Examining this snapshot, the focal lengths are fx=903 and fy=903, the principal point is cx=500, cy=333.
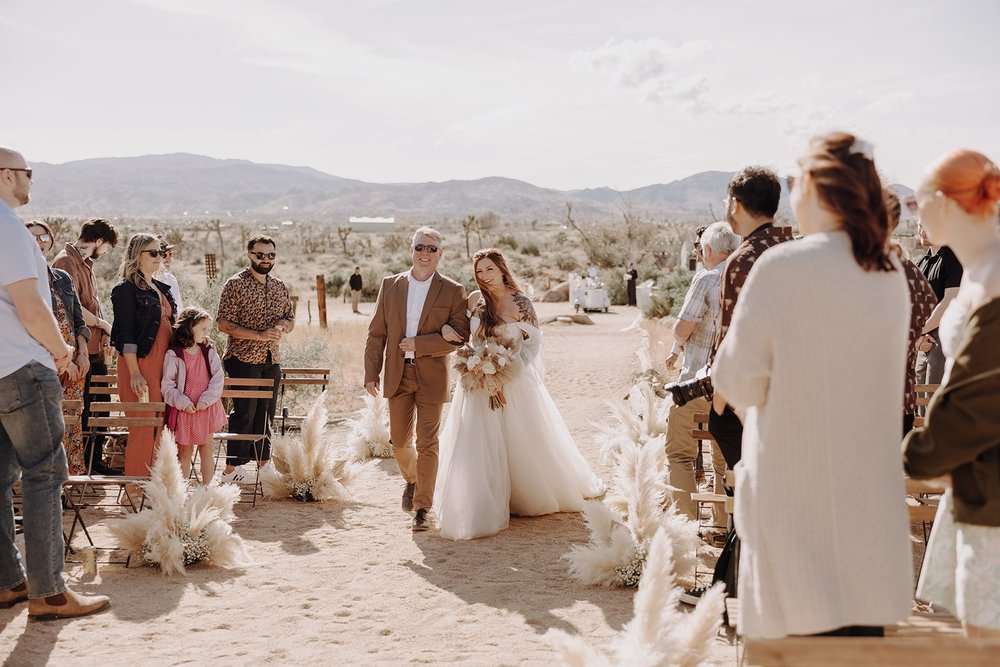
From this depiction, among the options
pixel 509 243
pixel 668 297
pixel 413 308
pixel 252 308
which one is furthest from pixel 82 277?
pixel 509 243

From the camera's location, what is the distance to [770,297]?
7.55ft

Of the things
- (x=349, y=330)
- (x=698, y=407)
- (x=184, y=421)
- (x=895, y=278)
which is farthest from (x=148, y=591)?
(x=349, y=330)

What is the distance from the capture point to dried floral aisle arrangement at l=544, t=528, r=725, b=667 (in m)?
3.31

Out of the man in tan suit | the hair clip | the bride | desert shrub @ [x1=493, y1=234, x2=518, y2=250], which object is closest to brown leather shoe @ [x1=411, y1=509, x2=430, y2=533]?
the man in tan suit

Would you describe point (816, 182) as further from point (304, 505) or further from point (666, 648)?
point (304, 505)

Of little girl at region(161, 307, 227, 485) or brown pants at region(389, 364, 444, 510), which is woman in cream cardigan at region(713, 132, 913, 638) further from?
little girl at region(161, 307, 227, 485)

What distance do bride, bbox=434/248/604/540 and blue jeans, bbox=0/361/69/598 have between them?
2640 mm

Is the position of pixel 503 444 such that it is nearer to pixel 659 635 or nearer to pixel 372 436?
pixel 659 635

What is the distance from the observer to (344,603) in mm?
5188

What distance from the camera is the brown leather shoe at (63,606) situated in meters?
4.64

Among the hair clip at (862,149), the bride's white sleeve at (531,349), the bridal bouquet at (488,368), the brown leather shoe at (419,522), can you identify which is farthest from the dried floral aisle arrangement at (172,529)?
the hair clip at (862,149)

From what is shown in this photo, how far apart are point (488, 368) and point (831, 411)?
4088 mm

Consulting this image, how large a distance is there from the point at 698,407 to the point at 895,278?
3.61 meters

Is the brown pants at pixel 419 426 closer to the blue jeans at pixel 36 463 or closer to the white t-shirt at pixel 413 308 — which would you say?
the white t-shirt at pixel 413 308
